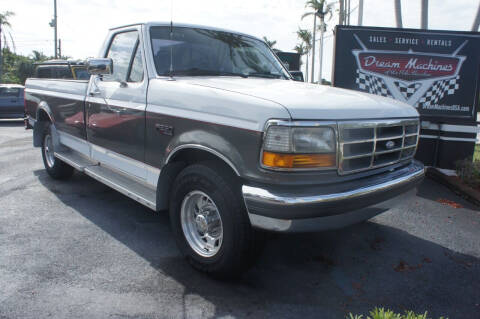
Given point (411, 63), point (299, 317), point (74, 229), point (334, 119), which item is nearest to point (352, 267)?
point (299, 317)

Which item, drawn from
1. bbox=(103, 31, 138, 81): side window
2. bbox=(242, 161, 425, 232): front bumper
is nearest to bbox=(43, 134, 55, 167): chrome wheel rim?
bbox=(103, 31, 138, 81): side window

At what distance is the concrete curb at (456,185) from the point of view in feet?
18.2

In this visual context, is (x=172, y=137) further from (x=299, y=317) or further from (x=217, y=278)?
(x=299, y=317)

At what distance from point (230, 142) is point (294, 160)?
0.48 meters

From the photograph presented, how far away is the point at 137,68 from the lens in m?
3.92

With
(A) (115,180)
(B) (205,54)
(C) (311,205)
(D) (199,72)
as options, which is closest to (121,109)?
(A) (115,180)

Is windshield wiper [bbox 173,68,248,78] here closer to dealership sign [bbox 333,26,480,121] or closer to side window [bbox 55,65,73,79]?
side window [bbox 55,65,73,79]

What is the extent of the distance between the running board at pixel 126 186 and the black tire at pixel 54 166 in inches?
59.0

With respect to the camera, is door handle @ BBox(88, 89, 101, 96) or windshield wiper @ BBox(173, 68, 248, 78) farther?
door handle @ BBox(88, 89, 101, 96)

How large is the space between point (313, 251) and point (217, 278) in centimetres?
107

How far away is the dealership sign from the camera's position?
6.95m

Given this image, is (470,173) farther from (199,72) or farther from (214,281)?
(214,281)

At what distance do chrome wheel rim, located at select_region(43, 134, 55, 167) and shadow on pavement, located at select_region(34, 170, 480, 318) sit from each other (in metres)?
1.91

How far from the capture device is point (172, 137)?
10.9 feet
